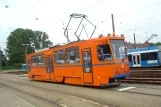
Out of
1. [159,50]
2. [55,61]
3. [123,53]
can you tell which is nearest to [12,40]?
[159,50]

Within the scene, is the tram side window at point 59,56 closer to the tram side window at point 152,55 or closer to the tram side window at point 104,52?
the tram side window at point 104,52

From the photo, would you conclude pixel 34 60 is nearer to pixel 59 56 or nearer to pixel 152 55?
pixel 59 56

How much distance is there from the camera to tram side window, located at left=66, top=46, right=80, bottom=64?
19.0m

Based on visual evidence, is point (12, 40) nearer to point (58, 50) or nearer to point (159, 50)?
point (159, 50)

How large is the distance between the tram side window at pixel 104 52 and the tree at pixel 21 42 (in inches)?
3775

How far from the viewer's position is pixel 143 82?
18.1 m

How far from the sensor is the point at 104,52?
654 inches

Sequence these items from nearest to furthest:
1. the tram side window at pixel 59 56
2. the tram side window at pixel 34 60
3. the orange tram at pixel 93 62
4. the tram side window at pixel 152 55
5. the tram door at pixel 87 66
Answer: the orange tram at pixel 93 62, the tram door at pixel 87 66, the tram side window at pixel 59 56, the tram side window at pixel 34 60, the tram side window at pixel 152 55

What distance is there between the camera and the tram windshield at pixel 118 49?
16500 mm

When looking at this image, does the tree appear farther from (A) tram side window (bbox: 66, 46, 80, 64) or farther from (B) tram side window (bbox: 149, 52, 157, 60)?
(A) tram side window (bbox: 66, 46, 80, 64)

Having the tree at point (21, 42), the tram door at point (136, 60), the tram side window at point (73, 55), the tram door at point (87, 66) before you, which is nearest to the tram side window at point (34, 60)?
the tram side window at point (73, 55)

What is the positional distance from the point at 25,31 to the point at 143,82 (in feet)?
328

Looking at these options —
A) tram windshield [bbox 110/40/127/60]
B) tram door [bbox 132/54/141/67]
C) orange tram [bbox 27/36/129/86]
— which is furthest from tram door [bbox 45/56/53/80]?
tram door [bbox 132/54/141/67]

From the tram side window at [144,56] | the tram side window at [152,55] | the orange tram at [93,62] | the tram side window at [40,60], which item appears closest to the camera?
the orange tram at [93,62]
